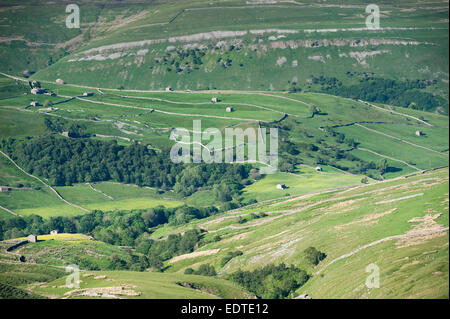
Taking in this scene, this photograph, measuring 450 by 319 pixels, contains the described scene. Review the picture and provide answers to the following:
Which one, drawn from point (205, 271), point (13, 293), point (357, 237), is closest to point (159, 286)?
point (13, 293)

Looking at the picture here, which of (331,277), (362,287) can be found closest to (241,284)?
(331,277)

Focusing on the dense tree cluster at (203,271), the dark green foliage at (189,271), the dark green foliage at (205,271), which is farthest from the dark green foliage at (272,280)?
the dark green foliage at (189,271)

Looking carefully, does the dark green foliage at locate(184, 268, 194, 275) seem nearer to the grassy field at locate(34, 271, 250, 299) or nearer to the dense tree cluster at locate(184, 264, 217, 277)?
the dense tree cluster at locate(184, 264, 217, 277)

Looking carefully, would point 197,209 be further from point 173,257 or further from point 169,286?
point 169,286

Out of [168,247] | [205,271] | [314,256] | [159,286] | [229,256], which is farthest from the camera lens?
[168,247]

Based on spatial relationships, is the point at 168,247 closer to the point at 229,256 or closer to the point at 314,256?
the point at 229,256

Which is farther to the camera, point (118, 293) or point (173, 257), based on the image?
point (173, 257)

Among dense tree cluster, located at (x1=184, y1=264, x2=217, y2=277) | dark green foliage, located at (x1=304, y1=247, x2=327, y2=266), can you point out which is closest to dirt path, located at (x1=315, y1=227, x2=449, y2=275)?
dark green foliage, located at (x1=304, y1=247, x2=327, y2=266)
